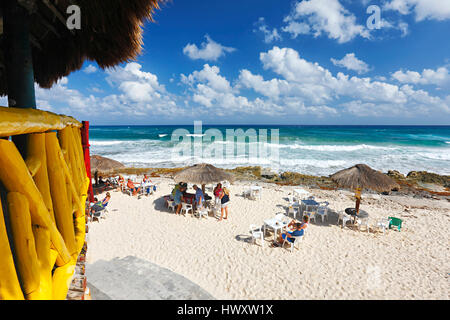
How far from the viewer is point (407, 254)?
5.97 meters

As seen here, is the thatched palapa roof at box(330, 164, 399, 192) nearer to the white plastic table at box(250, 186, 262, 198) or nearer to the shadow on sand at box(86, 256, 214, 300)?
the white plastic table at box(250, 186, 262, 198)

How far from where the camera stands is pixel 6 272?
0.73 meters

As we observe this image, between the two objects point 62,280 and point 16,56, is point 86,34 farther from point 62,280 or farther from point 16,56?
point 62,280

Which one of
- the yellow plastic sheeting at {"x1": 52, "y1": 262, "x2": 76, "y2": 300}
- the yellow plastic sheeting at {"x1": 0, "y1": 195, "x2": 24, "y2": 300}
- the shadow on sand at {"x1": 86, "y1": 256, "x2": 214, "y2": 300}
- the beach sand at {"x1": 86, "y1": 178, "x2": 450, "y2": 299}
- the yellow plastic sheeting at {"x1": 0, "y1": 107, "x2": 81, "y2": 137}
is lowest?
the beach sand at {"x1": 86, "y1": 178, "x2": 450, "y2": 299}

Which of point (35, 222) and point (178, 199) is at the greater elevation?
point (35, 222)

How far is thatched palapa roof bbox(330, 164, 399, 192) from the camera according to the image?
7.38 meters

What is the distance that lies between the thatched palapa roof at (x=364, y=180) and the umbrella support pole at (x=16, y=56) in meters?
8.61

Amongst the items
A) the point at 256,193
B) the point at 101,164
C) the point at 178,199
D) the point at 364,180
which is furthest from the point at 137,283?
the point at 101,164

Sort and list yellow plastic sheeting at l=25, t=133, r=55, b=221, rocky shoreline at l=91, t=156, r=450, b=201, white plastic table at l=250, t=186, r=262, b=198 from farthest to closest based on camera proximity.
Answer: rocky shoreline at l=91, t=156, r=450, b=201 → white plastic table at l=250, t=186, r=262, b=198 → yellow plastic sheeting at l=25, t=133, r=55, b=221

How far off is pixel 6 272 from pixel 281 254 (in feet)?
19.3

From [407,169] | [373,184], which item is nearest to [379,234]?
[373,184]

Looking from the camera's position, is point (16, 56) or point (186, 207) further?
point (186, 207)

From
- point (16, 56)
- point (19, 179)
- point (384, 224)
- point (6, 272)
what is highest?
point (16, 56)

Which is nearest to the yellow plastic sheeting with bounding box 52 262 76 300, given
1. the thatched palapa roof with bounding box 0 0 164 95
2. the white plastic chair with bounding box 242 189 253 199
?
the thatched palapa roof with bounding box 0 0 164 95
